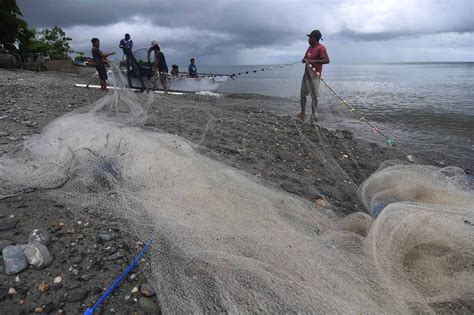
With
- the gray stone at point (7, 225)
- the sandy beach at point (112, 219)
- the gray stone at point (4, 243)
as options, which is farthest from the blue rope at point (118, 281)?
the gray stone at point (7, 225)

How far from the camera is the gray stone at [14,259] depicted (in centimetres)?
204

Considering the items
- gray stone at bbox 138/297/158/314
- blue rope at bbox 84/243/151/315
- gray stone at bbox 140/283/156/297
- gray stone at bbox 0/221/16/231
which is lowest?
gray stone at bbox 138/297/158/314

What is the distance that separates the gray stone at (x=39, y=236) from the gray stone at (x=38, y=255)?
0.29ft

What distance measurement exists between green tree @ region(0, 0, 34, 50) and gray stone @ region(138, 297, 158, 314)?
867 inches

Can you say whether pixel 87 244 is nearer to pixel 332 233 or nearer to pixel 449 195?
pixel 332 233

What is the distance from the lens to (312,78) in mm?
7734

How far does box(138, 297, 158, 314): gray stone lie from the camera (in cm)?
192

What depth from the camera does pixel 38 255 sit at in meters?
2.15

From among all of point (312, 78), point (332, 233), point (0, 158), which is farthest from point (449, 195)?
point (312, 78)

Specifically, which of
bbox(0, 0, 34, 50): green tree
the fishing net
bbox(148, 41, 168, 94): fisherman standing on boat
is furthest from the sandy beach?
bbox(0, 0, 34, 50): green tree

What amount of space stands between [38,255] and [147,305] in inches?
33.7

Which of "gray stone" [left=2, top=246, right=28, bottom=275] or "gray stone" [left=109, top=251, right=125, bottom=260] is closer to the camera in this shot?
"gray stone" [left=2, top=246, right=28, bottom=275]

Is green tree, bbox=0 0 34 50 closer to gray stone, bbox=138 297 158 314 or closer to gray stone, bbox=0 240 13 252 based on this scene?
gray stone, bbox=0 240 13 252

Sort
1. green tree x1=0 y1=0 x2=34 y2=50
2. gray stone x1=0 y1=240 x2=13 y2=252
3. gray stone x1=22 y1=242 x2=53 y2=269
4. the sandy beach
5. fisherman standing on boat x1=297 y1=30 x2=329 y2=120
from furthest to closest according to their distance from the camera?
green tree x1=0 y1=0 x2=34 y2=50 → fisherman standing on boat x1=297 y1=30 x2=329 y2=120 → gray stone x1=0 y1=240 x2=13 y2=252 → gray stone x1=22 y1=242 x2=53 y2=269 → the sandy beach
